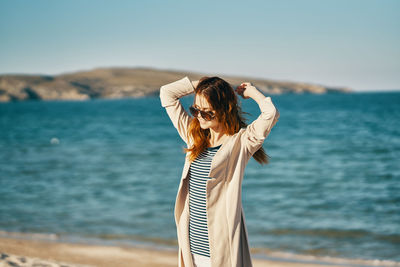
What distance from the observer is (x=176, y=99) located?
9.70ft

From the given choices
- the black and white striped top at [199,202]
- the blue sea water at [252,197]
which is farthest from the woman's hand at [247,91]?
the blue sea water at [252,197]

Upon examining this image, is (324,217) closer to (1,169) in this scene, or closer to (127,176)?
(127,176)

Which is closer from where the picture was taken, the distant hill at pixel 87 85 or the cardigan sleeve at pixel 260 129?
the cardigan sleeve at pixel 260 129

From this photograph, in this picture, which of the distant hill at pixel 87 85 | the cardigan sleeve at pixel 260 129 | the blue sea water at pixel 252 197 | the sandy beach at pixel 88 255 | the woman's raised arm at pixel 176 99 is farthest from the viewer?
the distant hill at pixel 87 85

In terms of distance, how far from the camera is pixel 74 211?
9.98 metres

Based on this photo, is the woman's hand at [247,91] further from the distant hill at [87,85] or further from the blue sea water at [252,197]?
the distant hill at [87,85]

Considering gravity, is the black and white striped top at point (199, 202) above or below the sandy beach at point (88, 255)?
above

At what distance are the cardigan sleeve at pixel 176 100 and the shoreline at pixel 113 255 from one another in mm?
3957

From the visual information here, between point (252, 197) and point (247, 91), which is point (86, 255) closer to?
point (252, 197)

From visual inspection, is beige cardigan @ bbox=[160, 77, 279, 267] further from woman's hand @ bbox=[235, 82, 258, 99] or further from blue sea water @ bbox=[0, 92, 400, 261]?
blue sea water @ bbox=[0, 92, 400, 261]

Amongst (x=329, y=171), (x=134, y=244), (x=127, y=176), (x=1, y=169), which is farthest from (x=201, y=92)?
(x=1, y=169)

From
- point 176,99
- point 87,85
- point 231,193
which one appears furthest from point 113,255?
point 87,85

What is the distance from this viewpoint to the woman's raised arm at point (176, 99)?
2862 millimetres

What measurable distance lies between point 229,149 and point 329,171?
13.3 m
